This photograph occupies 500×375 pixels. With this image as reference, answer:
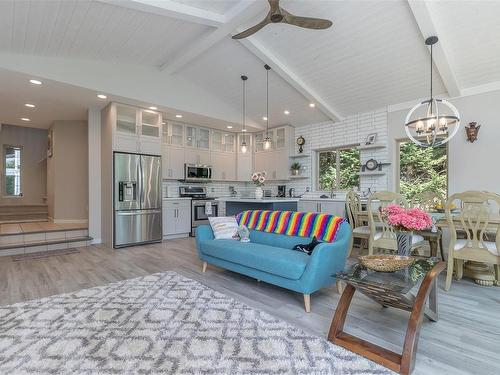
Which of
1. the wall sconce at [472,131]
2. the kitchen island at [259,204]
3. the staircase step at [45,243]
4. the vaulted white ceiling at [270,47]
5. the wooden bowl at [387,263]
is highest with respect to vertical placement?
the vaulted white ceiling at [270,47]

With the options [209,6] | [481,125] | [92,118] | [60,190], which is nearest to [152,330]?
[209,6]

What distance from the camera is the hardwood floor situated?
1928 millimetres

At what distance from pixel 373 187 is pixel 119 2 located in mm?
5249

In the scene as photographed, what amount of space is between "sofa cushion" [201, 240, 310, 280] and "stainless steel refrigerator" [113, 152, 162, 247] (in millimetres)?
2382

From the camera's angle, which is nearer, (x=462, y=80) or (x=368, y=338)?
(x=368, y=338)

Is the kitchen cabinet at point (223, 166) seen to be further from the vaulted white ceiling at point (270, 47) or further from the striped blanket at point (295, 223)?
the striped blanket at point (295, 223)

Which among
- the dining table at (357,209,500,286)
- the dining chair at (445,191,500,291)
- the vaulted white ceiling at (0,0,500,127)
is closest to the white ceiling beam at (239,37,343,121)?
the vaulted white ceiling at (0,0,500,127)

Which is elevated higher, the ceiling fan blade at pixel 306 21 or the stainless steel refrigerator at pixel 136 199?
the ceiling fan blade at pixel 306 21

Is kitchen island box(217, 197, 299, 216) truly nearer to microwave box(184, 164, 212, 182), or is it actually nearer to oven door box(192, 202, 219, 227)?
oven door box(192, 202, 219, 227)

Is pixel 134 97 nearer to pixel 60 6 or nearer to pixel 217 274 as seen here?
pixel 60 6

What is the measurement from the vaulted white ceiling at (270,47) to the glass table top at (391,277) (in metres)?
3.01

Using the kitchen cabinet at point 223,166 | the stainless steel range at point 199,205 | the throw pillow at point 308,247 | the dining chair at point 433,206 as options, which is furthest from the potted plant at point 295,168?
the throw pillow at point 308,247

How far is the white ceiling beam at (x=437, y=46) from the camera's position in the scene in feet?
10.6

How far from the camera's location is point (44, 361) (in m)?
1.78
